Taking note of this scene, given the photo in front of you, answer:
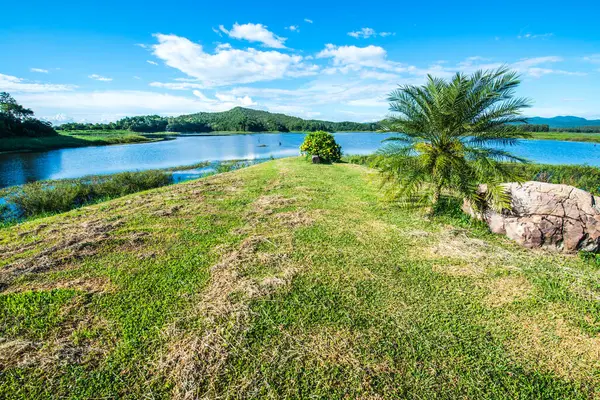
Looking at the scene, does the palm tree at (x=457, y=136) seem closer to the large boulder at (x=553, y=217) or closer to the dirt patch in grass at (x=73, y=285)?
the large boulder at (x=553, y=217)

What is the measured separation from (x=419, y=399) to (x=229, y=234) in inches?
219

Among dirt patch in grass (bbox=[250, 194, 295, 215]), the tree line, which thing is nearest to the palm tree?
dirt patch in grass (bbox=[250, 194, 295, 215])

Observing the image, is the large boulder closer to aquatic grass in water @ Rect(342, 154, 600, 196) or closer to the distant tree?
aquatic grass in water @ Rect(342, 154, 600, 196)

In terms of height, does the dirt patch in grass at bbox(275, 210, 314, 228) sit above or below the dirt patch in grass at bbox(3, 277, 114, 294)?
above

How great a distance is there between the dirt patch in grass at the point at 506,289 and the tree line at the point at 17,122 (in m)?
78.4

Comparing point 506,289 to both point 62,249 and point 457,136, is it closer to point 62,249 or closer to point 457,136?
point 457,136

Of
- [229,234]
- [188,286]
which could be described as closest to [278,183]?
[229,234]

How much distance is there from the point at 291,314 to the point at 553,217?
Result: 6.54 m

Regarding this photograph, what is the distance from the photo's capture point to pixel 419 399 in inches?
109

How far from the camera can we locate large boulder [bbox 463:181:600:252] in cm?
590

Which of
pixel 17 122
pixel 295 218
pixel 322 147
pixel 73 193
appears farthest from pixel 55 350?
pixel 17 122

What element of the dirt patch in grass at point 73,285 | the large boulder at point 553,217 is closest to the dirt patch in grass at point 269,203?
the dirt patch in grass at point 73,285

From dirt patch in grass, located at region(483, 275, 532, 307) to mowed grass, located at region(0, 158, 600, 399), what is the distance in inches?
1.3

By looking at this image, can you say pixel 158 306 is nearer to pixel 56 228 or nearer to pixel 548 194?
pixel 56 228
